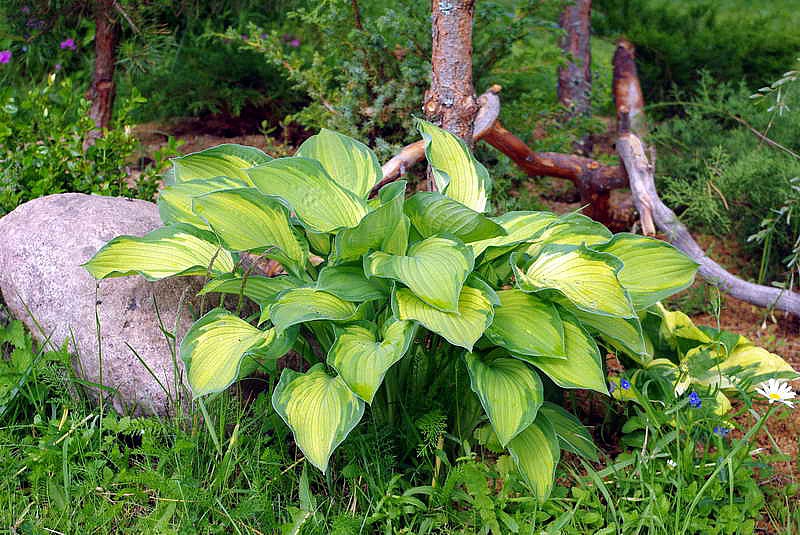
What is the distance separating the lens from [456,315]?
1867 mm

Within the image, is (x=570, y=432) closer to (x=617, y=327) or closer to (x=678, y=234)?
(x=617, y=327)

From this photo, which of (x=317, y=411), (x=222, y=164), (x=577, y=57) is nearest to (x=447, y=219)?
(x=317, y=411)

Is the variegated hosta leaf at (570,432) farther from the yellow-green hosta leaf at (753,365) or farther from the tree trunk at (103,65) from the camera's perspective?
the tree trunk at (103,65)

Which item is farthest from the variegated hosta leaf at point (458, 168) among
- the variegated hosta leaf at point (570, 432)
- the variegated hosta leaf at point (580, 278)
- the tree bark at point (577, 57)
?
the tree bark at point (577, 57)

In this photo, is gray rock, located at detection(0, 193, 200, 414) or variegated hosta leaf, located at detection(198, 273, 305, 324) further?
gray rock, located at detection(0, 193, 200, 414)

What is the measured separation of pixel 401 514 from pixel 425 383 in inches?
14.8

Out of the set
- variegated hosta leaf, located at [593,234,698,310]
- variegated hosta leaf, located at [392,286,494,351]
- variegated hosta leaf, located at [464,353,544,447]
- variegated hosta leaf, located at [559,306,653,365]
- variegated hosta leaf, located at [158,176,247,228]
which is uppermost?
variegated hosta leaf, located at [158,176,247,228]

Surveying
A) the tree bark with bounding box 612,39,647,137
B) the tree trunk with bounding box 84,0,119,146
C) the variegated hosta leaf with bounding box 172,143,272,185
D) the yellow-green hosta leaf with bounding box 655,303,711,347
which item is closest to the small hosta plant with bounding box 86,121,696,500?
the variegated hosta leaf with bounding box 172,143,272,185

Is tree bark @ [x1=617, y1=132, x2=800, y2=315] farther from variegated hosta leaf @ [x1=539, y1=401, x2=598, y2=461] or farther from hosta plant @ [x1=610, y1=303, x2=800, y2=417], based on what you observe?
variegated hosta leaf @ [x1=539, y1=401, x2=598, y2=461]

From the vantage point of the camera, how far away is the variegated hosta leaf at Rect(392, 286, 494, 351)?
1802 mm

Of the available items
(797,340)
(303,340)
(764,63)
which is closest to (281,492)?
(303,340)

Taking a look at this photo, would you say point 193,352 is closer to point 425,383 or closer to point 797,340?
point 425,383

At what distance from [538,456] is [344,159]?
1017 millimetres

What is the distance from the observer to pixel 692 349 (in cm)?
244
